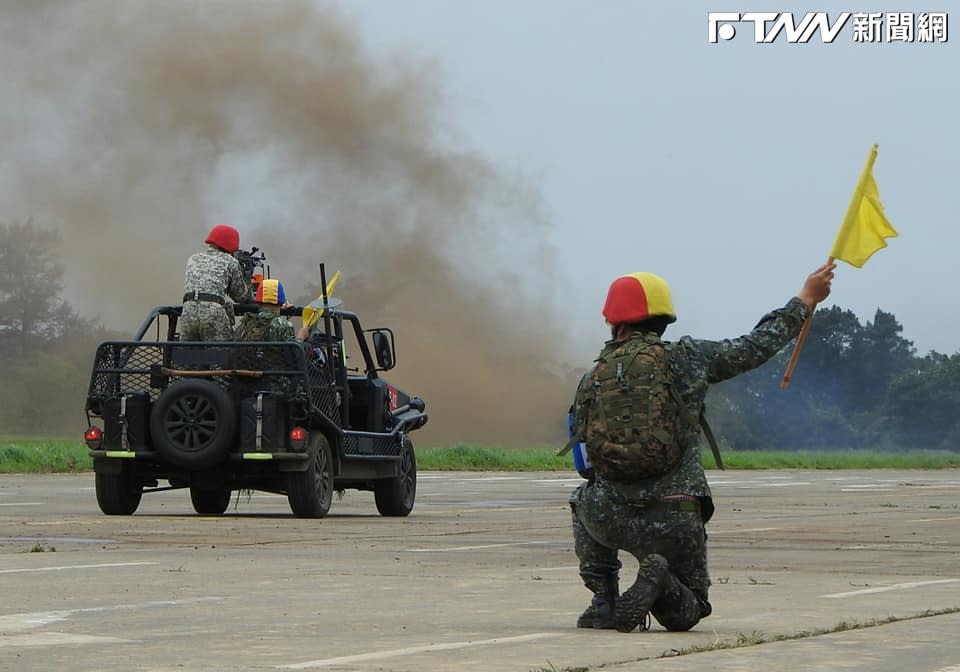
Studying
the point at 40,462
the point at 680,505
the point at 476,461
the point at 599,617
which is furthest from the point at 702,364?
the point at 476,461

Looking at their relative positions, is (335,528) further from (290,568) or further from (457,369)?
(457,369)

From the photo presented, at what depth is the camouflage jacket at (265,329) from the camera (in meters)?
20.4

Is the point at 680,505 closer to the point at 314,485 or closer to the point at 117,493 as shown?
the point at 314,485

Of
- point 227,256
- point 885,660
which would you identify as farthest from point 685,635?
point 227,256

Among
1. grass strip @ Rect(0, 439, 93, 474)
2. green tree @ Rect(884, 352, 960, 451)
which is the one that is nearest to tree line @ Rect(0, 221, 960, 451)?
green tree @ Rect(884, 352, 960, 451)

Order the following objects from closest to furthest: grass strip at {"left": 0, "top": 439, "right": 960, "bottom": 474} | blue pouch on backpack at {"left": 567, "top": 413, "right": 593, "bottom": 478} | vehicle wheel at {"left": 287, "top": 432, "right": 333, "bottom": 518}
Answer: blue pouch on backpack at {"left": 567, "top": 413, "right": 593, "bottom": 478} → vehicle wheel at {"left": 287, "top": 432, "right": 333, "bottom": 518} → grass strip at {"left": 0, "top": 439, "right": 960, "bottom": 474}

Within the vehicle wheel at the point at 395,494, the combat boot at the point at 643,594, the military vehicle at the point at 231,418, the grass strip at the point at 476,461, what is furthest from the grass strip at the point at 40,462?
the combat boot at the point at 643,594

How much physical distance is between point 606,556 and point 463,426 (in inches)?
2290

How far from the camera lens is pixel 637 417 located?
9.42 m

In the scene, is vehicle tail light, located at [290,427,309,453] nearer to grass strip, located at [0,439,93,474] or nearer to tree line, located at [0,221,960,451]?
grass strip, located at [0,439,93,474]

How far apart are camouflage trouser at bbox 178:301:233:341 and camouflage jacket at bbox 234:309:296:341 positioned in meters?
0.13

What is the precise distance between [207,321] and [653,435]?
11.4m

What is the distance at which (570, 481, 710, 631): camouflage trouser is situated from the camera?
9523 mm

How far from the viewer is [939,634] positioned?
904cm
